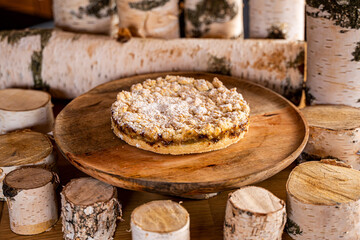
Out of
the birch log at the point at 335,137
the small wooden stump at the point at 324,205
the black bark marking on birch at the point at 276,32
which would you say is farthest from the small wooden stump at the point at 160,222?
the black bark marking on birch at the point at 276,32

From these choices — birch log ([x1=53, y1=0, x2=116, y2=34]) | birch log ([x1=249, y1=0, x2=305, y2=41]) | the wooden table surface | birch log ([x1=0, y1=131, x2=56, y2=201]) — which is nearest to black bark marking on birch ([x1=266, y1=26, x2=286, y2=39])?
birch log ([x1=249, y1=0, x2=305, y2=41])

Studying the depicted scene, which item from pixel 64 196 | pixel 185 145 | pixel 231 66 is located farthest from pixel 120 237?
pixel 231 66

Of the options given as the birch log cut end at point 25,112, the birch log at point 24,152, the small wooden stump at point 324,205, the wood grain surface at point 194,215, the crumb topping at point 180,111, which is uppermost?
the crumb topping at point 180,111

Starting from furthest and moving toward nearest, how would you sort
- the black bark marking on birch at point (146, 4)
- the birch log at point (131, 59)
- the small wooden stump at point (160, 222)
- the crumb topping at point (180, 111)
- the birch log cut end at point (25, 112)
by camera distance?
the black bark marking on birch at point (146, 4) < the birch log at point (131, 59) < the birch log cut end at point (25, 112) < the crumb topping at point (180, 111) < the small wooden stump at point (160, 222)

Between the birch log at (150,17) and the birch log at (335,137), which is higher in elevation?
the birch log at (150,17)

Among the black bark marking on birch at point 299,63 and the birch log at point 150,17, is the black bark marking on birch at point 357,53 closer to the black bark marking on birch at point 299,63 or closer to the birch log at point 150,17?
the black bark marking on birch at point 299,63

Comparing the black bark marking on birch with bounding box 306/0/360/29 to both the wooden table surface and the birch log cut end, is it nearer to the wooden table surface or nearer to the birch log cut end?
the wooden table surface
